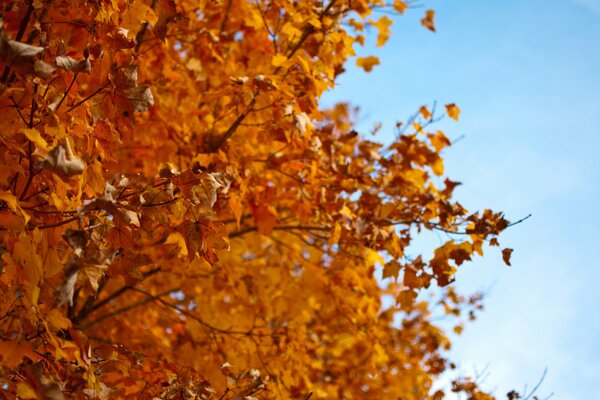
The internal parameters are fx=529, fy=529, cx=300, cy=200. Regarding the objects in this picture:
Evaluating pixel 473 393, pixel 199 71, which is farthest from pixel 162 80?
pixel 473 393

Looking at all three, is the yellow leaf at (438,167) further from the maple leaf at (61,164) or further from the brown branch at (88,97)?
the maple leaf at (61,164)

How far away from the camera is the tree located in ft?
5.59

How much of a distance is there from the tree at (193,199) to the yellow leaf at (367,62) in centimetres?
1

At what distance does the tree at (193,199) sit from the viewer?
1705 mm

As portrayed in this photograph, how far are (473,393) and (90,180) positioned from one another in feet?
8.55

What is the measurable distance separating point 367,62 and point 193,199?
2.42m

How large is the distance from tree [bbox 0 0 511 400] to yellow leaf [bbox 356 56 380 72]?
0.6 inches

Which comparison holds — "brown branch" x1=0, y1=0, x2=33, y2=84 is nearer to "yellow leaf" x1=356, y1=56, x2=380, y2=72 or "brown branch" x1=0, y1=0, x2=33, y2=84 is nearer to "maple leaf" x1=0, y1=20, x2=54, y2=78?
"maple leaf" x1=0, y1=20, x2=54, y2=78

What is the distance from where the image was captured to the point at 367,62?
3.93 m

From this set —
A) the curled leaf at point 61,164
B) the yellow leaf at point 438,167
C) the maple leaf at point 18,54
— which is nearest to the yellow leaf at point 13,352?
A: the curled leaf at point 61,164

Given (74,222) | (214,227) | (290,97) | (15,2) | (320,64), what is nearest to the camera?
(15,2)

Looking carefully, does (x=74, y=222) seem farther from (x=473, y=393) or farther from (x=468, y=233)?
(x=473, y=393)

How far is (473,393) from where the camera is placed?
3270mm

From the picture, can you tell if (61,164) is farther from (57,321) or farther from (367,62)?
(367,62)
